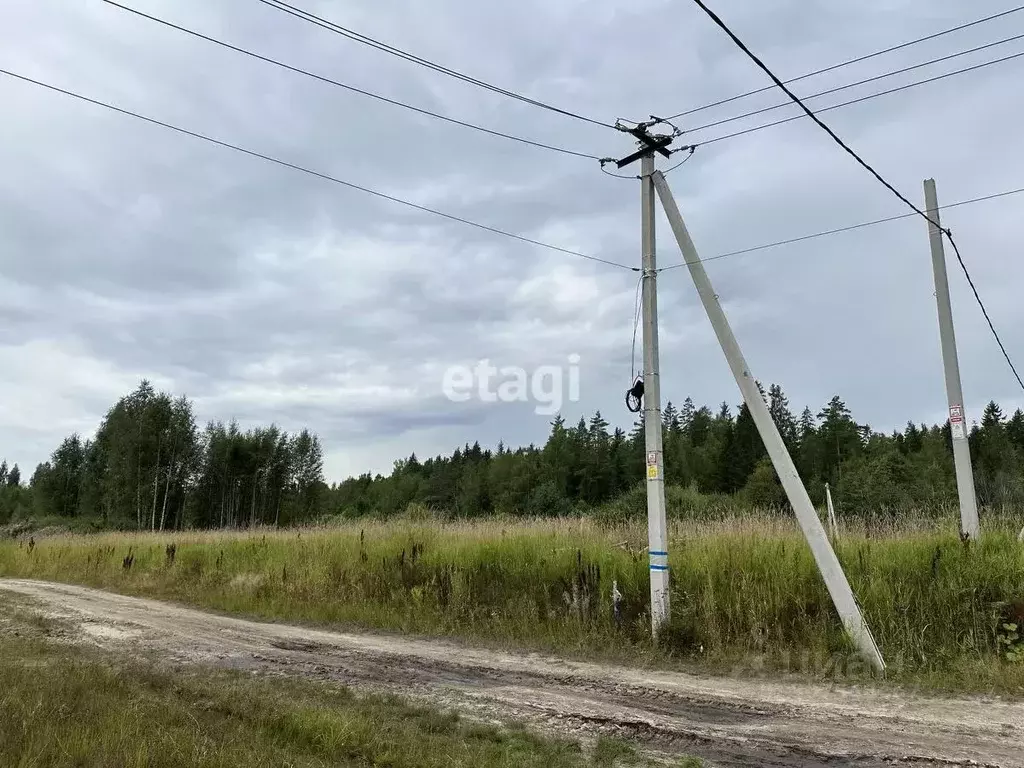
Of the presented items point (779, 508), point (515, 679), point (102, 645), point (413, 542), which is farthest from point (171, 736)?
point (779, 508)

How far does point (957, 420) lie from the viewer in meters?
9.66

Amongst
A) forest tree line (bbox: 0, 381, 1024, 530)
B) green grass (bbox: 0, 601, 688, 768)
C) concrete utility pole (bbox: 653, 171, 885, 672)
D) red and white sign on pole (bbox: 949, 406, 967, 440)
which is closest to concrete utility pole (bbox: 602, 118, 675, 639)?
concrete utility pole (bbox: 653, 171, 885, 672)

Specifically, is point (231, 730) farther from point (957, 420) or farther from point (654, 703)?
point (957, 420)

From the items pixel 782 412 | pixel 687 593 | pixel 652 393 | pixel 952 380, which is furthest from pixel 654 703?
pixel 782 412

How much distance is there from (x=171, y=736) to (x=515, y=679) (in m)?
3.83

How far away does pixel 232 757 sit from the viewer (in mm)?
4141

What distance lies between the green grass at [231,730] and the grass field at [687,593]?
11.8 feet

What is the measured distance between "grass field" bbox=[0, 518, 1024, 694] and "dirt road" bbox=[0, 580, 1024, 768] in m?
0.88

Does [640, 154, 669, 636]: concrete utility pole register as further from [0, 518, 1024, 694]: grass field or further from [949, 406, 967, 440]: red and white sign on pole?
[949, 406, 967, 440]: red and white sign on pole

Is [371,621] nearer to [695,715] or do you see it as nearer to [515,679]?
[515,679]

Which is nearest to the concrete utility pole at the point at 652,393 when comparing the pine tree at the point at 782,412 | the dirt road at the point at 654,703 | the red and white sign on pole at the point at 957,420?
the dirt road at the point at 654,703

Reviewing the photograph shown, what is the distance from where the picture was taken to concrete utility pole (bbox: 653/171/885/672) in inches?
302

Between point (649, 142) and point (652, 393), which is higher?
point (649, 142)

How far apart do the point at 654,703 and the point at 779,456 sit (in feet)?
11.8
